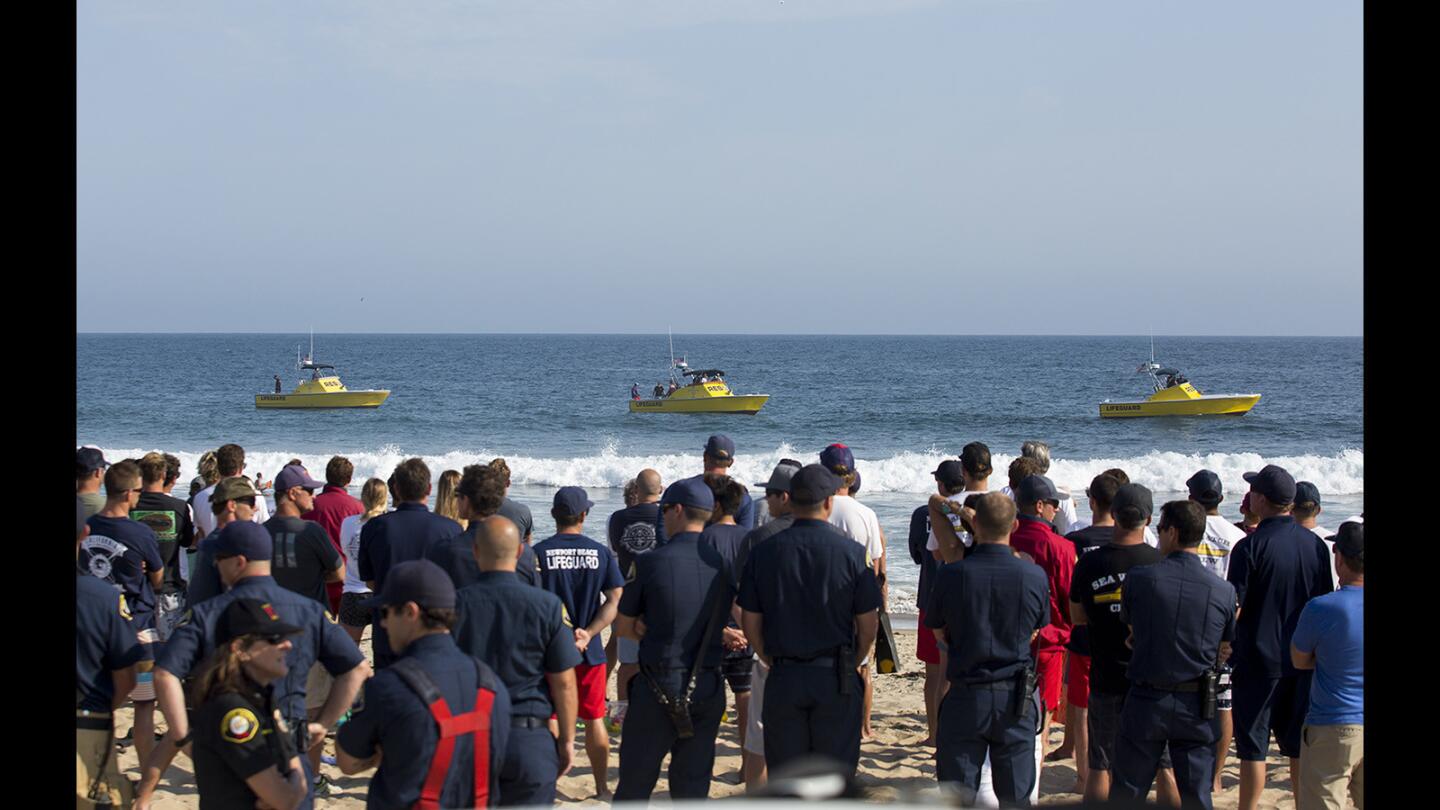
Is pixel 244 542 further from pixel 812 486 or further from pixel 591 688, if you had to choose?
pixel 812 486

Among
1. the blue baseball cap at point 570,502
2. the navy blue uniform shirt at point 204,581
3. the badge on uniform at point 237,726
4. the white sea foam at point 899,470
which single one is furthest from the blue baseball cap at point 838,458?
the white sea foam at point 899,470

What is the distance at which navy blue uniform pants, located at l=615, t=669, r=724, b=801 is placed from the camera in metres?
5.05

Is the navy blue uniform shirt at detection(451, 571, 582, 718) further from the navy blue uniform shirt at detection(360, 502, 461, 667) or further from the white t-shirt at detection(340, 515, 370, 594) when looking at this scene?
the white t-shirt at detection(340, 515, 370, 594)

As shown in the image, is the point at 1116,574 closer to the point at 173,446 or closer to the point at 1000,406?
the point at 173,446

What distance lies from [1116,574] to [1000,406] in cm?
5875

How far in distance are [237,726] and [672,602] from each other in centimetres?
186

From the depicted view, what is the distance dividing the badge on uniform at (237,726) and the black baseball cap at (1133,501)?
356cm

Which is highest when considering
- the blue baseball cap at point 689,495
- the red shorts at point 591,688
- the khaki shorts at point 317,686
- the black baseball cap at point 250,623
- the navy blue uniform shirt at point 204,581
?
the blue baseball cap at point 689,495

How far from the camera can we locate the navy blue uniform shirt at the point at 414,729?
3479 millimetres

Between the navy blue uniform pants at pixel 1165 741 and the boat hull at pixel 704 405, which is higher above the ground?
the boat hull at pixel 704 405

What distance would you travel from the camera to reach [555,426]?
5362 cm

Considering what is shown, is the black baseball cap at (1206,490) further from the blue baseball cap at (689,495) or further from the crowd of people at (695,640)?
the blue baseball cap at (689,495)

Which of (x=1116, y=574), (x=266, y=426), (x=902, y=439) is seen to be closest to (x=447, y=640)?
(x=1116, y=574)
